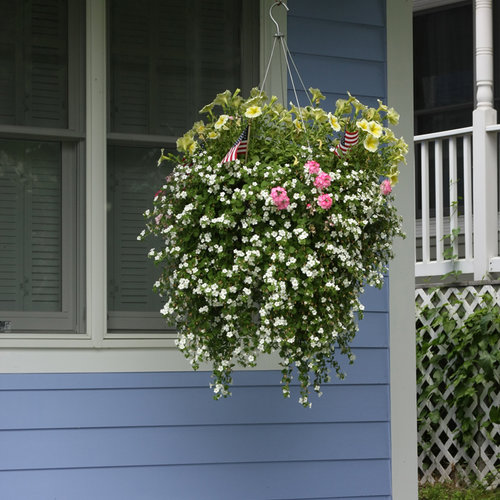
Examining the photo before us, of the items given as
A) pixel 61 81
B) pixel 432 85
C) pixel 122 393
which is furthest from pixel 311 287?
pixel 432 85

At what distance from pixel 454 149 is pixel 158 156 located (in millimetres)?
3704

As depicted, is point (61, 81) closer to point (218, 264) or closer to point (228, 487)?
point (218, 264)

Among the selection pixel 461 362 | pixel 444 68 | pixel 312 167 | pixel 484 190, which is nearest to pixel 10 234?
pixel 312 167

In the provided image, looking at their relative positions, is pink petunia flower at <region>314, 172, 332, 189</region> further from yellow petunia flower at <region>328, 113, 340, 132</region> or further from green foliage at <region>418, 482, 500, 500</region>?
green foliage at <region>418, 482, 500, 500</region>

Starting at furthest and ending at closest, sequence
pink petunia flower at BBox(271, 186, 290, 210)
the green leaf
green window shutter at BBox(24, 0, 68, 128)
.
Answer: the green leaf < green window shutter at BBox(24, 0, 68, 128) < pink petunia flower at BBox(271, 186, 290, 210)

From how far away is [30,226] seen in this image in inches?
147

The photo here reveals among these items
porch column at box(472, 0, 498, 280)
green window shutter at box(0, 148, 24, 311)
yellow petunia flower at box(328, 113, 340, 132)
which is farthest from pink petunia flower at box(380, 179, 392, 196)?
porch column at box(472, 0, 498, 280)

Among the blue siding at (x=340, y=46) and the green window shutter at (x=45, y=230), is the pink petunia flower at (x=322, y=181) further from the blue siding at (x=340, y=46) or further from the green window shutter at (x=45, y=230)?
the green window shutter at (x=45, y=230)

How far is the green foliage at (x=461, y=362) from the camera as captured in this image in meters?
6.47

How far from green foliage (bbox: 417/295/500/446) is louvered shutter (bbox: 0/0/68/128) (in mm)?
3602

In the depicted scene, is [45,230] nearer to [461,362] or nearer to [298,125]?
[298,125]

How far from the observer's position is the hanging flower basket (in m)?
3.22

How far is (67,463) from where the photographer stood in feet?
12.1

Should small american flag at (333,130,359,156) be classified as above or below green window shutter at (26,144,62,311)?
above
